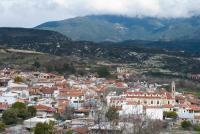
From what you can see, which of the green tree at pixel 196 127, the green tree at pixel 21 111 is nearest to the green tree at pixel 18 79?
the green tree at pixel 21 111

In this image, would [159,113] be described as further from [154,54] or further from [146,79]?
[154,54]

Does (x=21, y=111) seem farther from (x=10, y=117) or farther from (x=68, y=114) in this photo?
(x=68, y=114)

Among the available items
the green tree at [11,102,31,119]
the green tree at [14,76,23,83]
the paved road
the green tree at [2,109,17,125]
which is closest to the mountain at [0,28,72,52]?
the green tree at [14,76,23,83]

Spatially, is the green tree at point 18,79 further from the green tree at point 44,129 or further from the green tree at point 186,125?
the green tree at point 44,129

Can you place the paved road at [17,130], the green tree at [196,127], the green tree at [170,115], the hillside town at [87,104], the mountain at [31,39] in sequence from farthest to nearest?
the mountain at [31,39] < the green tree at [170,115] < the green tree at [196,127] < the hillside town at [87,104] < the paved road at [17,130]

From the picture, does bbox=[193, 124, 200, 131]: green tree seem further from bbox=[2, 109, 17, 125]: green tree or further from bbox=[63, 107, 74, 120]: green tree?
bbox=[2, 109, 17, 125]: green tree

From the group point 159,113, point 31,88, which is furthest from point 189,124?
point 31,88

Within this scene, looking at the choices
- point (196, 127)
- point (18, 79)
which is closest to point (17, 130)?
point (196, 127)
